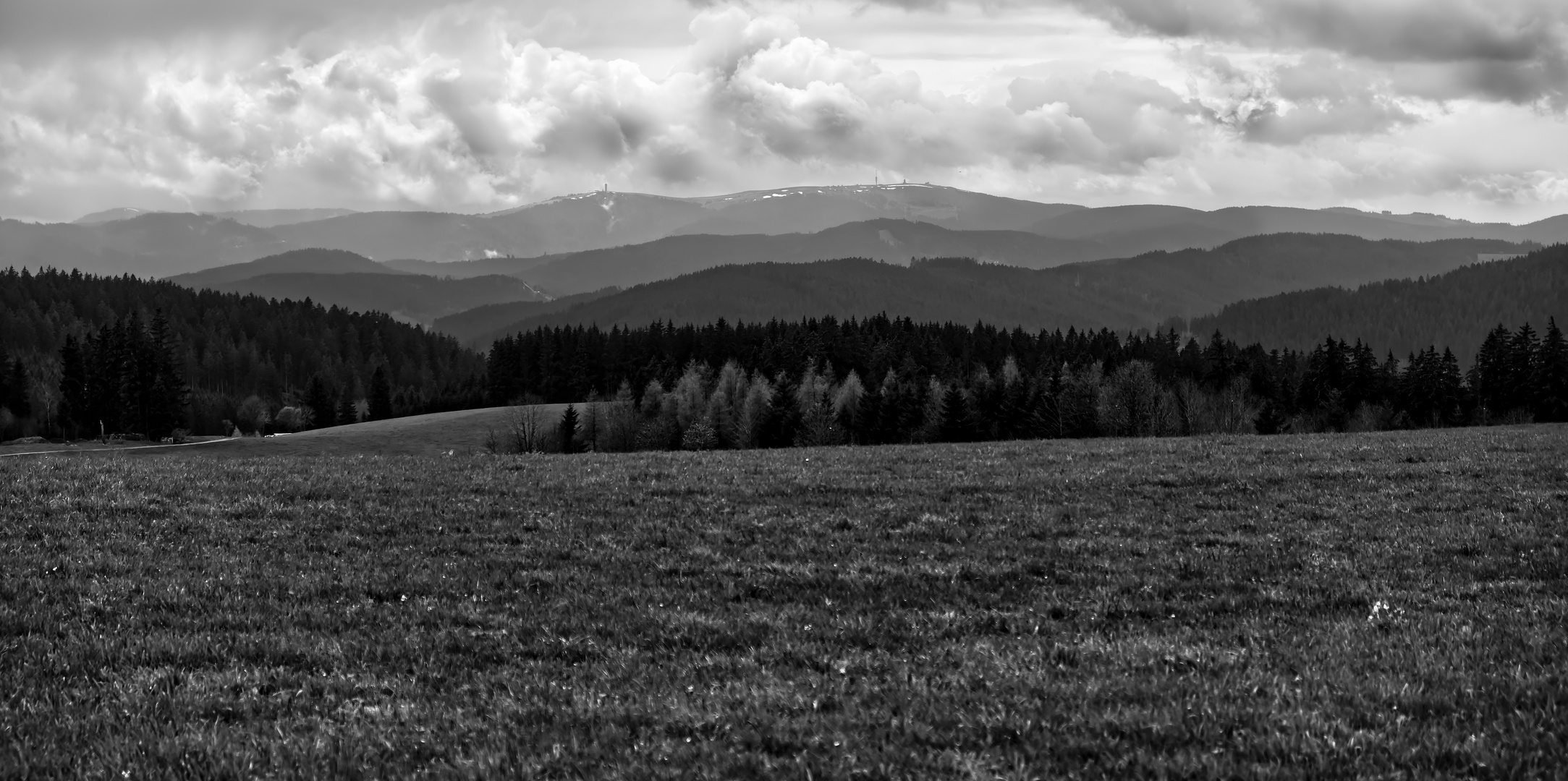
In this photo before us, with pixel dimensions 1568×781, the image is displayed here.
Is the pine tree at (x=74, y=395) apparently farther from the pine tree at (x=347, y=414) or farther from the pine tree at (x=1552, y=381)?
the pine tree at (x=1552, y=381)

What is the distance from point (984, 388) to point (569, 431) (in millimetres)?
55500

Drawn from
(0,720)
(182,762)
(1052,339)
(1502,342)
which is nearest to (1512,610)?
(182,762)

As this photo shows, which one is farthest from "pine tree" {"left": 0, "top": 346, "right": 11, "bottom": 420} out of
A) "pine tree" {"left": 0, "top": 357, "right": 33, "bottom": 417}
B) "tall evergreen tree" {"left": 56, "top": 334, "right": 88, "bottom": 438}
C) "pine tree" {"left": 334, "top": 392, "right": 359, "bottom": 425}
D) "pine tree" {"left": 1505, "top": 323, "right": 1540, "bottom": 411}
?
"pine tree" {"left": 1505, "top": 323, "right": 1540, "bottom": 411}

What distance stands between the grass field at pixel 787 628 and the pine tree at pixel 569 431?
10740 centimetres

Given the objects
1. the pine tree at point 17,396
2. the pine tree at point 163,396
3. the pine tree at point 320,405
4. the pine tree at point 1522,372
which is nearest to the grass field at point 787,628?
the pine tree at point 1522,372

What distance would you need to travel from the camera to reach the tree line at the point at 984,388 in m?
102

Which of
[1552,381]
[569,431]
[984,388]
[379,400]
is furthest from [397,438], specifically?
[1552,381]

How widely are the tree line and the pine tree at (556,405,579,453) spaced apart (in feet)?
0.90

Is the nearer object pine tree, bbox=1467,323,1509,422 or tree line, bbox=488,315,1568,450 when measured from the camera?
tree line, bbox=488,315,1568,450

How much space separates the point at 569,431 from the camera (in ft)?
436

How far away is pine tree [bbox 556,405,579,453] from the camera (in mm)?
131875

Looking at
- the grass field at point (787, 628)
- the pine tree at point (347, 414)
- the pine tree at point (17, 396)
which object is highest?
the grass field at point (787, 628)

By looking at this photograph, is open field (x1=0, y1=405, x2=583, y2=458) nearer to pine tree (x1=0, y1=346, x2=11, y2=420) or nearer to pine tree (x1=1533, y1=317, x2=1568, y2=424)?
pine tree (x1=0, y1=346, x2=11, y2=420)

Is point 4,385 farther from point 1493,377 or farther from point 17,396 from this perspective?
point 1493,377
